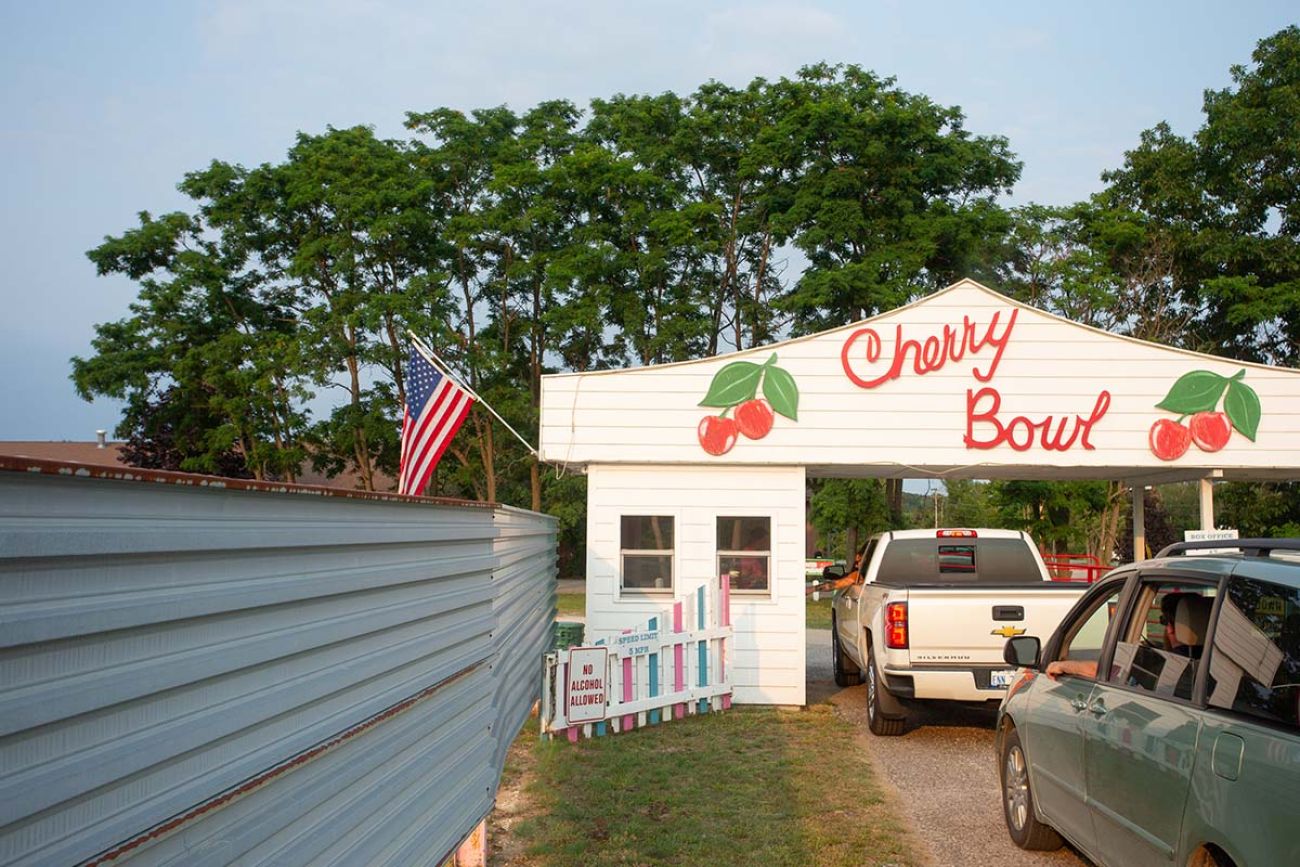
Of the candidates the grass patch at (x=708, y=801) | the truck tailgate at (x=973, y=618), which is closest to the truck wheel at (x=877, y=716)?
the grass patch at (x=708, y=801)

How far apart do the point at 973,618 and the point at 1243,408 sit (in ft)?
18.5

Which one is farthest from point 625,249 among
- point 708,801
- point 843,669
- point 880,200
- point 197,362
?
point 708,801

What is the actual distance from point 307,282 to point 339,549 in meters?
35.9

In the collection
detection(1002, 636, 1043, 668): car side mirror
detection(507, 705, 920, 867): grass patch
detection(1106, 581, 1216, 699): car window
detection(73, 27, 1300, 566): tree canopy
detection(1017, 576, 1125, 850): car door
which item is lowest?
detection(507, 705, 920, 867): grass patch

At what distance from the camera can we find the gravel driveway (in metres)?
7.43

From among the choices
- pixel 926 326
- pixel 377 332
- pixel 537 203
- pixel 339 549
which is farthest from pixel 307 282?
pixel 339 549

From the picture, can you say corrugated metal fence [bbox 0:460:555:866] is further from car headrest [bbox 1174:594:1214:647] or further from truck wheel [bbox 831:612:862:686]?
truck wheel [bbox 831:612:862:686]

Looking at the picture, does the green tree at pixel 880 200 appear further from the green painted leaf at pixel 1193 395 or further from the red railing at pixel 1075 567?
the green painted leaf at pixel 1193 395

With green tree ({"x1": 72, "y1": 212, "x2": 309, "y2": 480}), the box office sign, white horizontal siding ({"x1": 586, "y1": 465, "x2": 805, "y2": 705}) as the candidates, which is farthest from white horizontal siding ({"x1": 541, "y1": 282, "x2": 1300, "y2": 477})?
green tree ({"x1": 72, "y1": 212, "x2": 309, "y2": 480})

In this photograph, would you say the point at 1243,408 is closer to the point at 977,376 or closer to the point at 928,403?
the point at 977,376

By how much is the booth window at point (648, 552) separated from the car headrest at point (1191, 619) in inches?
348

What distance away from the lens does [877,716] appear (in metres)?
11.7

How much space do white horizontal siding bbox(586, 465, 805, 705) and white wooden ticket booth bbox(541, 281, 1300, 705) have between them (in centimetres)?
2

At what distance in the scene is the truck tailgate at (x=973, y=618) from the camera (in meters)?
11.0
